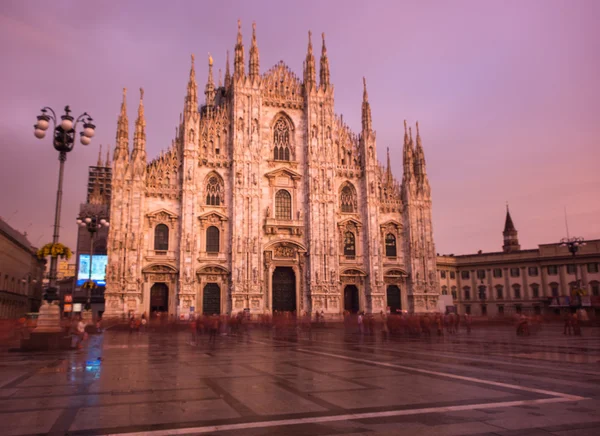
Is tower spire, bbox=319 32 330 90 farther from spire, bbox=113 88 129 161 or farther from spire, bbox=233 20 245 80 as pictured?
spire, bbox=113 88 129 161

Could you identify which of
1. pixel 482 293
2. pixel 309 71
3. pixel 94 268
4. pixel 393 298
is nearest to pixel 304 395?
pixel 393 298

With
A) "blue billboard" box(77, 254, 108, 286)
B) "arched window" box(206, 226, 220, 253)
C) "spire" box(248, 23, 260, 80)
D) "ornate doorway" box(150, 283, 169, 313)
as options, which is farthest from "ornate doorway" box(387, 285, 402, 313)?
"blue billboard" box(77, 254, 108, 286)

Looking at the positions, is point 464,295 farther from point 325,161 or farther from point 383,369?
point 383,369

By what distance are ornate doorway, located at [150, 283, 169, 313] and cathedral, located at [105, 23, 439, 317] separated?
0.09 metres

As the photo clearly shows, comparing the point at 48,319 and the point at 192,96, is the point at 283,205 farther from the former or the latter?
the point at 48,319

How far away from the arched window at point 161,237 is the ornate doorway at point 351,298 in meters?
16.9

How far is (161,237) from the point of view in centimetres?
4144

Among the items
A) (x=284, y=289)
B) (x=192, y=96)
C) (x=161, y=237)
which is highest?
(x=192, y=96)

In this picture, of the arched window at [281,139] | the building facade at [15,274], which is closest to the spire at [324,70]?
the arched window at [281,139]

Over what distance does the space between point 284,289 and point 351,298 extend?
21.9 feet

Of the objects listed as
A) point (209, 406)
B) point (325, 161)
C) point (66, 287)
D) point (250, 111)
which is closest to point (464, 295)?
point (325, 161)

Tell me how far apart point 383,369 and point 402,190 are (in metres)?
38.0

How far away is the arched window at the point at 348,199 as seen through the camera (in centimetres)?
4738

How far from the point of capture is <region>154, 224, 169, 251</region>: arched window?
41219mm
